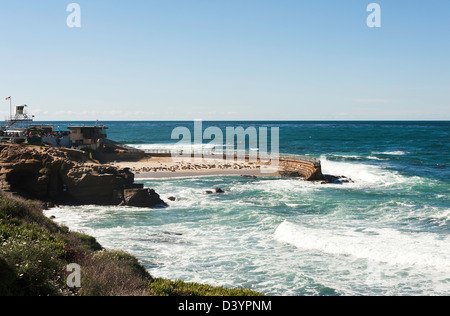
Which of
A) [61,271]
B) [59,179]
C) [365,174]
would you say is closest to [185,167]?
[365,174]

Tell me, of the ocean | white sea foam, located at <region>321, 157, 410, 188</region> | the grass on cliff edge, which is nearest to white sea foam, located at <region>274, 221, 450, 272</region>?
the ocean

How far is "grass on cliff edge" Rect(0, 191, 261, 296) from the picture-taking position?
10266mm

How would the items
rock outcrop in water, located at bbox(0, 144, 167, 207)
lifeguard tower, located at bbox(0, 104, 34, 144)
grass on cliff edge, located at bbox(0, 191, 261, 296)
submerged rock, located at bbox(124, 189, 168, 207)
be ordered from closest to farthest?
grass on cliff edge, located at bbox(0, 191, 261, 296) → rock outcrop in water, located at bbox(0, 144, 167, 207) → submerged rock, located at bbox(124, 189, 168, 207) → lifeguard tower, located at bbox(0, 104, 34, 144)

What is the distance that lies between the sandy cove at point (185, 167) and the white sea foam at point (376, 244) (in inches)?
1052

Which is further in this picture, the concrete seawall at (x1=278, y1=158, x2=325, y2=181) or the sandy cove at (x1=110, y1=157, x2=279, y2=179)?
the sandy cove at (x1=110, y1=157, x2=279, y2=179)

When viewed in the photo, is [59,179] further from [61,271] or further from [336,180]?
[336,180]

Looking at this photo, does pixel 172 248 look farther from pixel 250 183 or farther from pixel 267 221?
pixel 250 183

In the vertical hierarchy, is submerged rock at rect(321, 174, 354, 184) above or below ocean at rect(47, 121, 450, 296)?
above

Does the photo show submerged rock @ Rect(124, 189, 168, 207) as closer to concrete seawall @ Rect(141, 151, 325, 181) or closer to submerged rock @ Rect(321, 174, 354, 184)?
concrete seawall @ Rect(141, 151, 325, 181)

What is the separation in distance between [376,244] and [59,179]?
78.3ft

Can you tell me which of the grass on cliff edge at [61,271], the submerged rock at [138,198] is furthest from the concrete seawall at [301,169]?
the grass on cliff edge at [61,271]

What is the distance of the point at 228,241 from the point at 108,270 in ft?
39.0

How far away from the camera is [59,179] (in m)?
32.3

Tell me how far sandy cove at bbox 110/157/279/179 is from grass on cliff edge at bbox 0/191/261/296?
35188 mm
